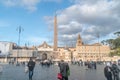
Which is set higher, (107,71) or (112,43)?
(112,43)

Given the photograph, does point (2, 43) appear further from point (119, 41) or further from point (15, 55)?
point (15, 55)

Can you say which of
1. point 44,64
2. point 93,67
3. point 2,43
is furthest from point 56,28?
point 93,67

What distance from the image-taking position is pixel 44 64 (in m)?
64.8

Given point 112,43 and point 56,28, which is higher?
point 56,28

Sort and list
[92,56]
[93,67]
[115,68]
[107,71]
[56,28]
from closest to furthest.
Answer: [107,71], [115,68], [93,67], [56,28], [92,56]

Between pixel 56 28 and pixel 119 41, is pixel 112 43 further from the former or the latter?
pixel 56 28

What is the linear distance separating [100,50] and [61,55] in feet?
94.9

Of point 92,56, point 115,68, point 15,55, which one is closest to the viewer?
point 115,68

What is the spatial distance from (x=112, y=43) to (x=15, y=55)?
436 ft

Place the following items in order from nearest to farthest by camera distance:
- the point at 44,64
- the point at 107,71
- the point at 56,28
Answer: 1. the point at 107,71
2. the point at 44,64
3. the point at 56,28

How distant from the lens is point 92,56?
609ft

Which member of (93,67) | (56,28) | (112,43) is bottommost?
(93,67)

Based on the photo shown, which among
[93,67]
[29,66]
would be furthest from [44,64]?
[29,66]

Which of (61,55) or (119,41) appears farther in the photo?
(61,55)
